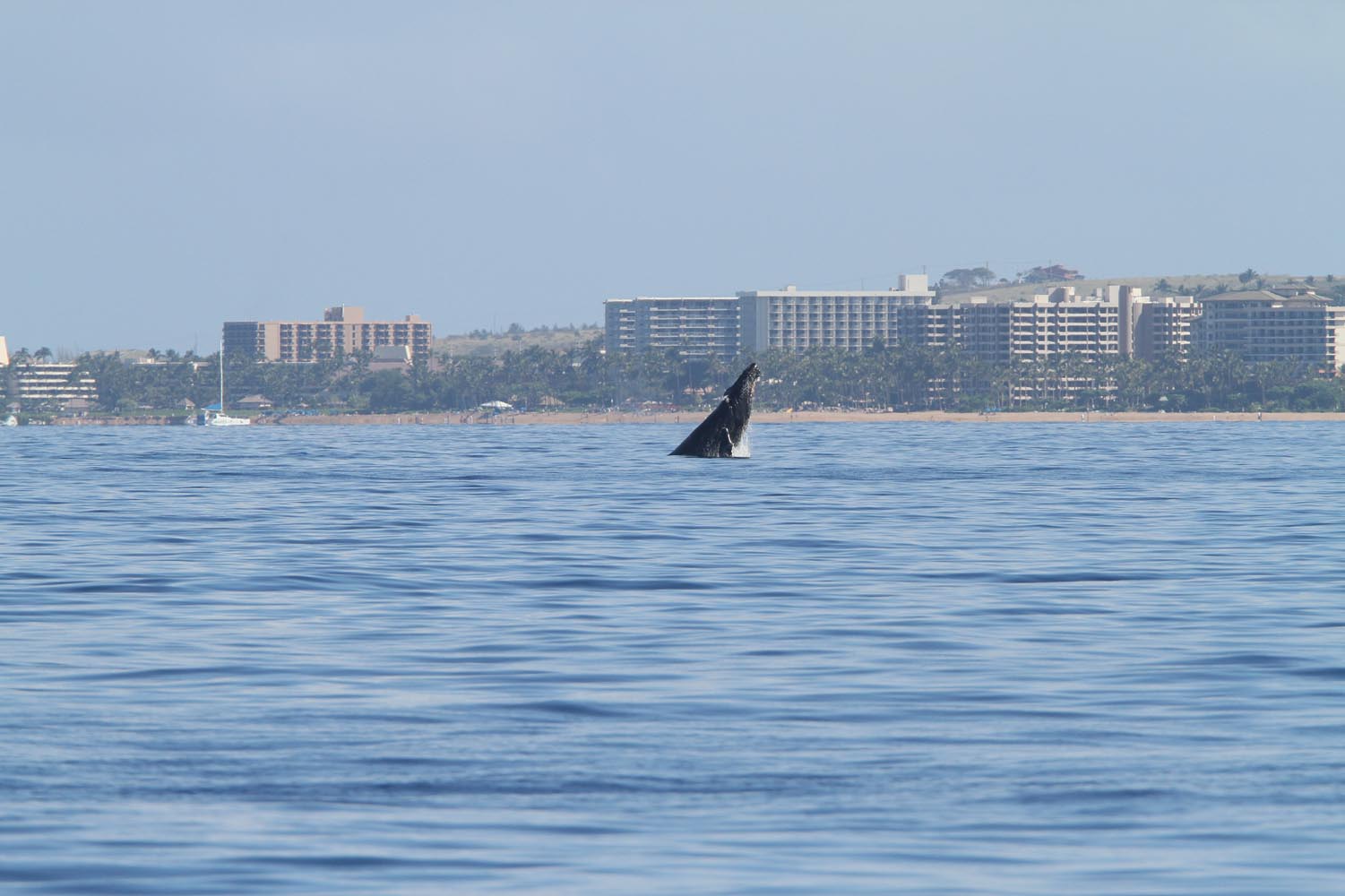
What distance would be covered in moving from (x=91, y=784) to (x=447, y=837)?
9.32 ft

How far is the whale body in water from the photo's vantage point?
2896 inches

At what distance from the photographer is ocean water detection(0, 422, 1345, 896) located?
11.5 m

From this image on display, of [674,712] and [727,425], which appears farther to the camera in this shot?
[727,425]

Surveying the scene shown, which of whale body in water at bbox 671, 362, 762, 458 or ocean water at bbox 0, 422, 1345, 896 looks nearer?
ocean water at bbox 0, 422, 1345, 896

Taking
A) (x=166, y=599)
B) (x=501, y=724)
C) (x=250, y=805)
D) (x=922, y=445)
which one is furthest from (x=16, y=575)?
(x=922, y=445)

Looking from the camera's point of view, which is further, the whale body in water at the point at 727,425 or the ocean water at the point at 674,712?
the whale body in water at the point at 727,425

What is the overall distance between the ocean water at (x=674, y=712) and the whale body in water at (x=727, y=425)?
3696 cm

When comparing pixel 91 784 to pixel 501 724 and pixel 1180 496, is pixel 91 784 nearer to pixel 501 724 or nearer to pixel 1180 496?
pixel 501 724

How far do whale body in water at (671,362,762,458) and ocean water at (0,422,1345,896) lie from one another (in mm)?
36960

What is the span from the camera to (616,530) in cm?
3756

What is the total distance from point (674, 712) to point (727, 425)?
60.9 m

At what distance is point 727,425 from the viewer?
3029 inches

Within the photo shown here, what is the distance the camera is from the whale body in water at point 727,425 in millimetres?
73562

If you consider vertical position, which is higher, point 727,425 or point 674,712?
point 674,712
